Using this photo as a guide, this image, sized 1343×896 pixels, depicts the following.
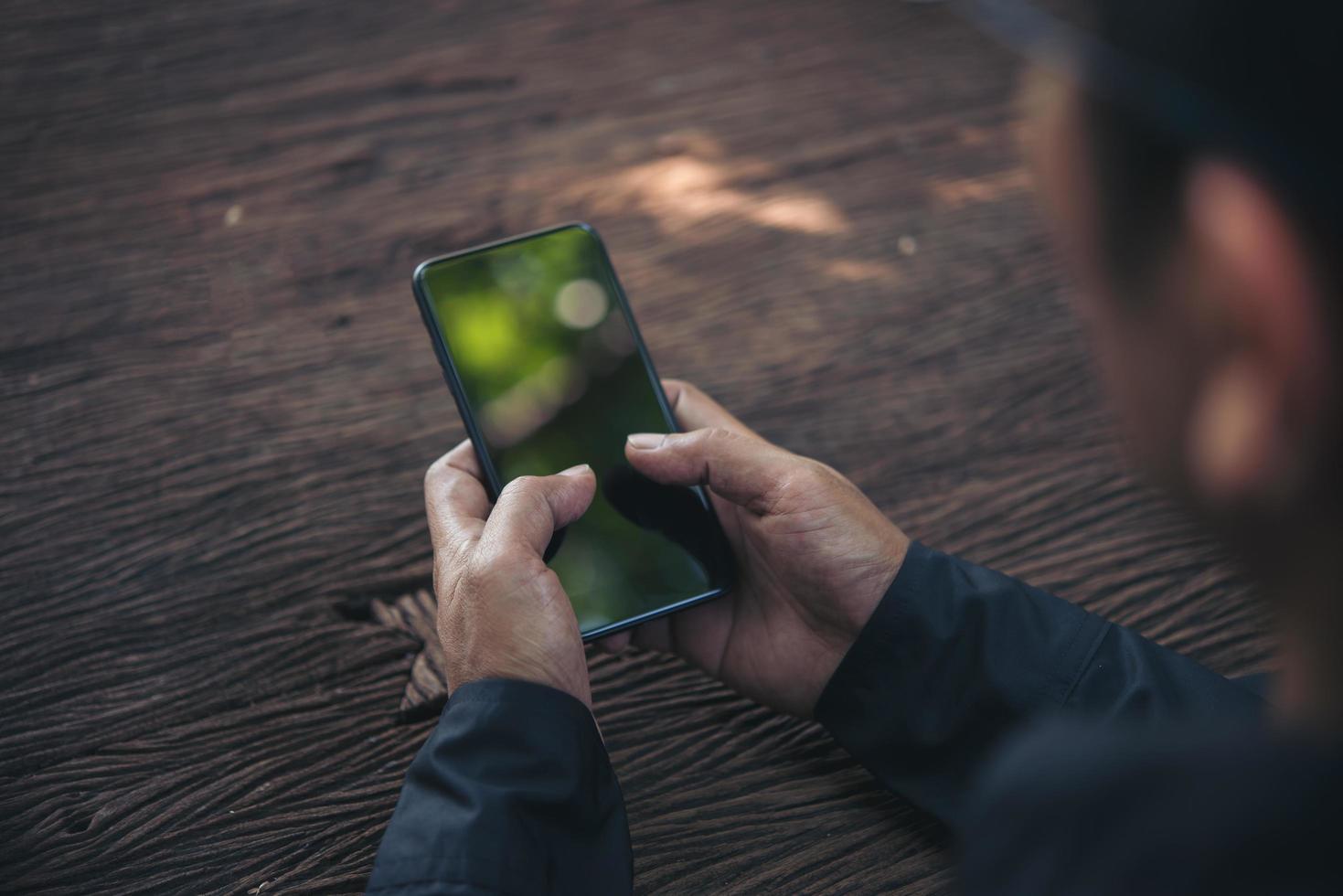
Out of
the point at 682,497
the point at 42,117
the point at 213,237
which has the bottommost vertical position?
the point at 682,497

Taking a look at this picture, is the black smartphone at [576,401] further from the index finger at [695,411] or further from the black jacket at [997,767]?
the black jacket at [997,767]

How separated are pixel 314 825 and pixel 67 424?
0.50m

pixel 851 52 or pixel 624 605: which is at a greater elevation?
pixel 851 52

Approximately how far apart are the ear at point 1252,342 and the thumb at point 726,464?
37 cm

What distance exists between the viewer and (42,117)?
1085mm

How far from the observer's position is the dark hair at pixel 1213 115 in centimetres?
35

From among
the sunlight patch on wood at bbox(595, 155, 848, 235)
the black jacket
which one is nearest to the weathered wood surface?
the sunlight patch on wood at bbox(595, 155, 848, 235)

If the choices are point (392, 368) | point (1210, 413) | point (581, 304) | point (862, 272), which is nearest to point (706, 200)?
point (862, 272)

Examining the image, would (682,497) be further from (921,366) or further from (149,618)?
(149,618)

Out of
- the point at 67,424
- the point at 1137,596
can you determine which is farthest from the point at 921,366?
the point at 67,424

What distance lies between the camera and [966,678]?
70 cm

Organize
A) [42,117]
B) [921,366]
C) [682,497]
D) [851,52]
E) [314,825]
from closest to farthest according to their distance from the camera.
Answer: [314,825], [682,497], [921,366], [42,117], [851,52]

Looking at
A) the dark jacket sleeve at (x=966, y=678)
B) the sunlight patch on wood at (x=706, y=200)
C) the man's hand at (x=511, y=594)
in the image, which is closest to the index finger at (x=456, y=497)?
the man's hand at (x=511, y=594)

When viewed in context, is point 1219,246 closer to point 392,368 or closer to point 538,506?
point 538,506
